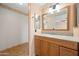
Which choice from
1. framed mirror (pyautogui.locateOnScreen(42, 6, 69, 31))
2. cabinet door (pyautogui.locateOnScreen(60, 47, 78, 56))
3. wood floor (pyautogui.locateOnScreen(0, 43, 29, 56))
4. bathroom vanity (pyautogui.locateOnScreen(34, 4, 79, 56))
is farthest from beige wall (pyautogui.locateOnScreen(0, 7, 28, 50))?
cabinet door (pyautogui.locateOnScreen(60, 47, 78, 56))

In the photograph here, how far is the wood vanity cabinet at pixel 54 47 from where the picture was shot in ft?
4.95

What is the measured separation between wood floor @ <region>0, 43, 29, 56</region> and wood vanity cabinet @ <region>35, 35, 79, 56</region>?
16 centimetres

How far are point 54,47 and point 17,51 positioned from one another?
54 cm

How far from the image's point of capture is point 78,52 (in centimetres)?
143

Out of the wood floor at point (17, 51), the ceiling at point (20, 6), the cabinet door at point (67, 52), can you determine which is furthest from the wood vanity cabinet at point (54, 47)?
the ceiling at point (20, 6)

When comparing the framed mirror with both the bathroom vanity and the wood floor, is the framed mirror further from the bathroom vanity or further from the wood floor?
the wood floor

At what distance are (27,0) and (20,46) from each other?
66cm

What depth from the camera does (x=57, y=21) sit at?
1982 millimetres

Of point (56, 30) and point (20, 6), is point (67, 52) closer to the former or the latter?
point (56, 30)

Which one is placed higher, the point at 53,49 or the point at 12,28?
the point at 12,28

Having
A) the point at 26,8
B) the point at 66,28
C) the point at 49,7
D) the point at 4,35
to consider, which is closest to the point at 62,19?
the point at 66,28

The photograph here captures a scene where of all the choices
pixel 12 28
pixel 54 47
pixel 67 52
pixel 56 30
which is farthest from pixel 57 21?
pixel 12 28

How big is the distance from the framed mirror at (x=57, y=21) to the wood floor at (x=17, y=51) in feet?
1.48

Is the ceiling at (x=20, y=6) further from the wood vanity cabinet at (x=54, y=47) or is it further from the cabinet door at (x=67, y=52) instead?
the cabinet door at (x=67, y=52)
